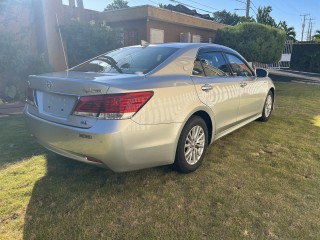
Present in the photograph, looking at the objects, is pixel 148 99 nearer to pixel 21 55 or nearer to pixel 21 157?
pixel 21 157

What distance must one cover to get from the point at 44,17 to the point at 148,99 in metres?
7.93

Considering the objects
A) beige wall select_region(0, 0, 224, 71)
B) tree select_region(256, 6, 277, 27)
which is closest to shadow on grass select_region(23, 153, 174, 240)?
beige wall select_region(0, 0, 224, 71)

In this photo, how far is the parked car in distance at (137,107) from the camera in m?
2.69

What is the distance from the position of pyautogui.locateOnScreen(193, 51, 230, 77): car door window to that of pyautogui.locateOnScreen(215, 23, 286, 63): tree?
1321cm

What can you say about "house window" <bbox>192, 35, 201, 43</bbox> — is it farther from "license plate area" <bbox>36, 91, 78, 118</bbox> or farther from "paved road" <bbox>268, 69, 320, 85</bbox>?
"license plate area" <bbox>36, 91, 78, 118</bbox>

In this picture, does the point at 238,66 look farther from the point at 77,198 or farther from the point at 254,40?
the point at 254,40

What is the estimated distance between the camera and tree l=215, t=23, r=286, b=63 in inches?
651

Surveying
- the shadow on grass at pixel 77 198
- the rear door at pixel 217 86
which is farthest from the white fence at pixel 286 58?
the shadow on grass at pixel 77 198

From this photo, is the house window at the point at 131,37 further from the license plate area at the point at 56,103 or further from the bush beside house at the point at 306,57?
the license plate area at the point at 56,103

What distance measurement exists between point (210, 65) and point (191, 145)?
1.18m

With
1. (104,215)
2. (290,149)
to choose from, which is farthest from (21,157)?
(290,149)

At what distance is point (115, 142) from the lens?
2.66 m

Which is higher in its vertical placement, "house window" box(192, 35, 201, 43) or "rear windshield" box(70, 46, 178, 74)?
"house window" box(192, 35, 201, 43)

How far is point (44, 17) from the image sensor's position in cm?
929
